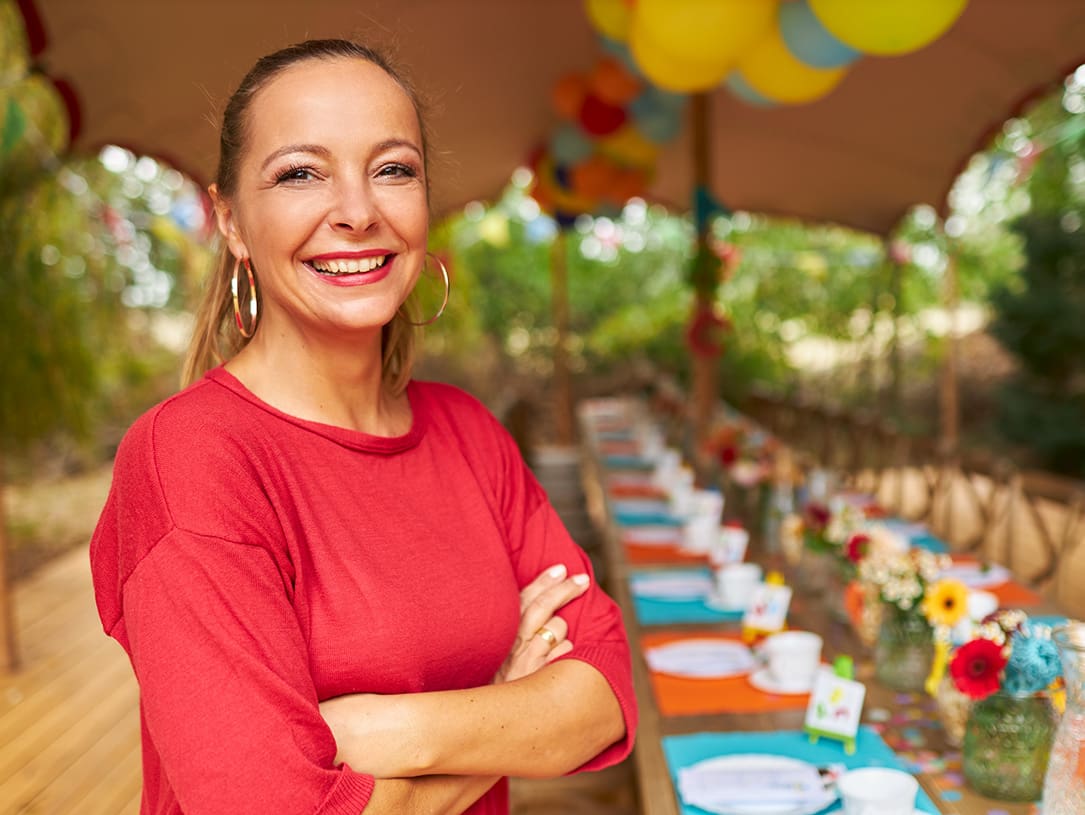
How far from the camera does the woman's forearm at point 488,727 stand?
3.26ft

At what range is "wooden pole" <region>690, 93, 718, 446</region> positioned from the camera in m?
5.57

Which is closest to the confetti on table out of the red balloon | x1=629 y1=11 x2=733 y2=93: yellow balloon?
x1=629 y1=11 x2=733 y2=93: yellow balloon

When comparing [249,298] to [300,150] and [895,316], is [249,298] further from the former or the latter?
[895,316]

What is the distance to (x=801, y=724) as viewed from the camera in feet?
5.95

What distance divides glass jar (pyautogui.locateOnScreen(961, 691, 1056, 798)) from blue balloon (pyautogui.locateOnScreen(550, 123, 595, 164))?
505 cm

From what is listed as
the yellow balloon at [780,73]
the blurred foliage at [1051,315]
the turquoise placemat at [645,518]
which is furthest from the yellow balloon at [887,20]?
the blurred foliage at [1051,315]

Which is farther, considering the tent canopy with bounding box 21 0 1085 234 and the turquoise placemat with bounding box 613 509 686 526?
the tent canopy with bounding box 21 0 1085 234

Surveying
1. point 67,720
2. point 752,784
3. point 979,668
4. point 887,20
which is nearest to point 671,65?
point 887,20

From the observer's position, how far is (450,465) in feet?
4.09

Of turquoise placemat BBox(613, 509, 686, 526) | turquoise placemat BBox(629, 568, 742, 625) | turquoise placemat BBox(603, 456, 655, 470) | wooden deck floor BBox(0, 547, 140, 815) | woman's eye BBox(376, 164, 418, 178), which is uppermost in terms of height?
woman's eye BBox(376, 164, 418, 178)

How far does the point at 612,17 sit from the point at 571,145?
2.16 meters

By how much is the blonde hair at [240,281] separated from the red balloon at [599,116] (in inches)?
175

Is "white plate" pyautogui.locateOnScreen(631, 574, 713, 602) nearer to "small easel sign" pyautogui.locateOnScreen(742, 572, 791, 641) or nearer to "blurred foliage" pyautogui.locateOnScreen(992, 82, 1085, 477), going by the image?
"small easel sign" pyautogui.locateOnScreen(742, 572, 791, 641)

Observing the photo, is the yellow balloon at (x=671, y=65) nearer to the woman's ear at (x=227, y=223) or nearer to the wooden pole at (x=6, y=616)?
the woman's ear at (x=227, y=223)
